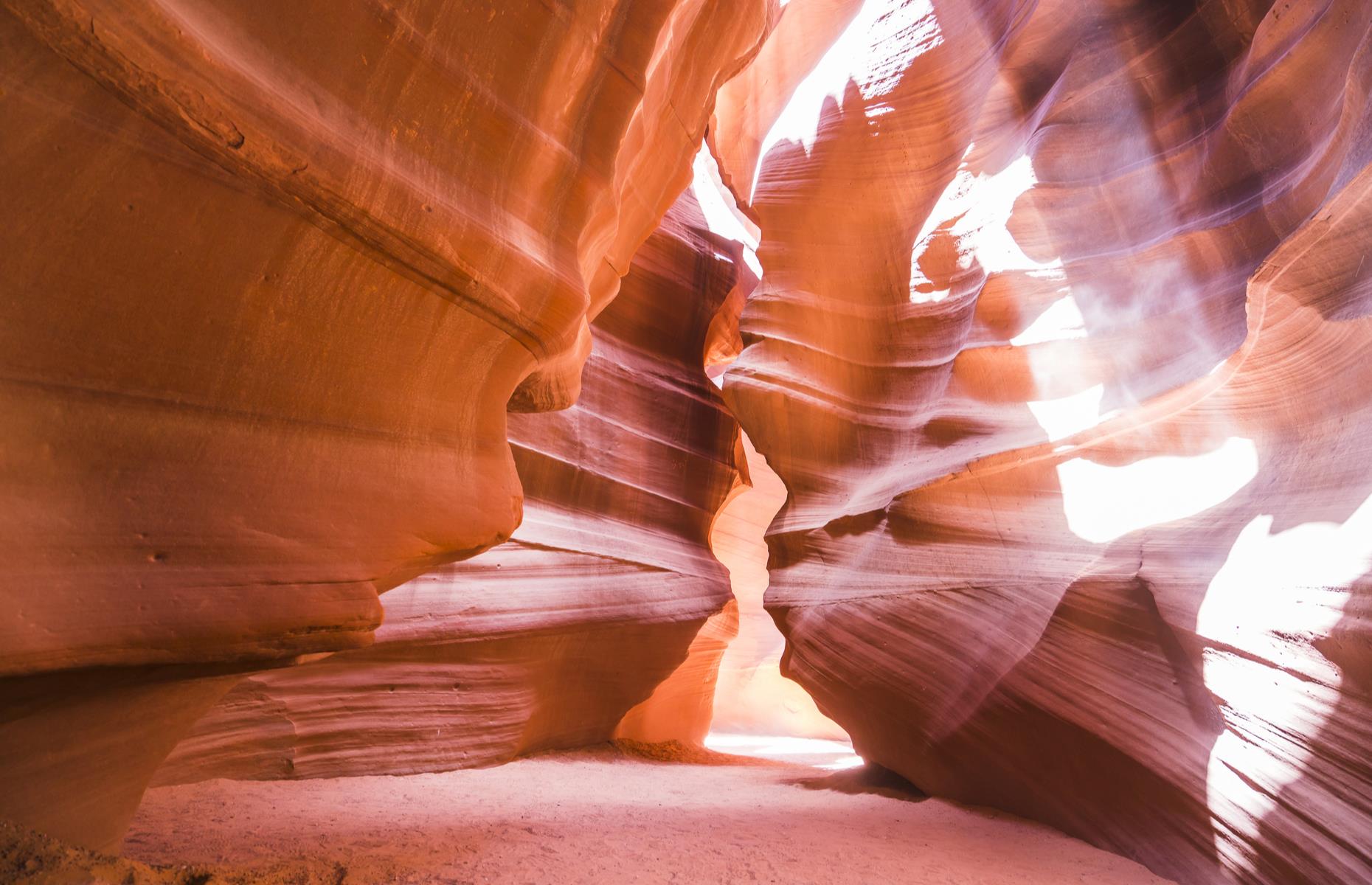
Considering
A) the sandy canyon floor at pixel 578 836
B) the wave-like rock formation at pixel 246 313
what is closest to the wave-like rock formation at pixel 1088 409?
the sandy canyon floor at pixel 578 836

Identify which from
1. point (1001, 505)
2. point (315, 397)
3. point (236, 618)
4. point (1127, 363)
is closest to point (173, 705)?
point (236, 618)

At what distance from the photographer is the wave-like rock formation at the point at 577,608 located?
425cm

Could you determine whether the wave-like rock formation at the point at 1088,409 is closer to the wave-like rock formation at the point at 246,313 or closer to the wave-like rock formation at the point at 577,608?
the wave-like rock formation at the point at 577,608

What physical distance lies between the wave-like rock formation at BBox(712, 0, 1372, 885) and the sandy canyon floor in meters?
0.52

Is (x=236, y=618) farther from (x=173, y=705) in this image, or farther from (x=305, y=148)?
(x=305, y=148)

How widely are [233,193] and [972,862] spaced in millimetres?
3289

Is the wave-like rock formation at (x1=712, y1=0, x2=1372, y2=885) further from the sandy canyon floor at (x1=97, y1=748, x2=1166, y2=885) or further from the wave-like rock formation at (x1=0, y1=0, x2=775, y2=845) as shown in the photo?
the wave-like rock formation at (x1=0, y1=0, x2=775, y2=845)

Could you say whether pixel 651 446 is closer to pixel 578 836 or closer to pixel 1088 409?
pixel 1088 409

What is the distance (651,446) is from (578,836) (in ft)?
13.7

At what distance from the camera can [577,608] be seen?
18.0 feet

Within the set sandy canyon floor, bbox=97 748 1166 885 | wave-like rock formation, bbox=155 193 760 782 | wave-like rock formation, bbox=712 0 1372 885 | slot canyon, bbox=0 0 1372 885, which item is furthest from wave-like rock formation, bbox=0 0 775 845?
wave-like rock formation, bbox=712 0 1372 885

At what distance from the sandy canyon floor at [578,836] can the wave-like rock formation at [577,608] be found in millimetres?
317

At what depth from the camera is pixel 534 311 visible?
9.39ft

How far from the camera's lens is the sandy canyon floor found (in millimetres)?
2480
